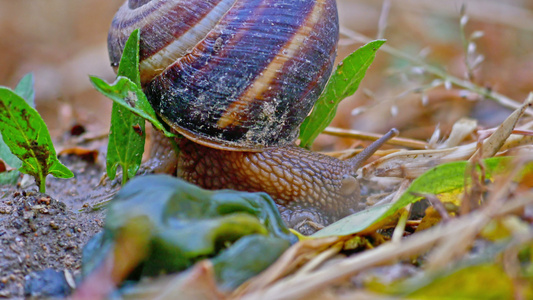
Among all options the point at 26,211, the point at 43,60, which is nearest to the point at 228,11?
the point at 26,211

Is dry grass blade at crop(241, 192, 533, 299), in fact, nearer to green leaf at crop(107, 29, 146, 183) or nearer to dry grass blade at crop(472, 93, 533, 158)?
dry grass blade at crop(472, 93, 533, 158)

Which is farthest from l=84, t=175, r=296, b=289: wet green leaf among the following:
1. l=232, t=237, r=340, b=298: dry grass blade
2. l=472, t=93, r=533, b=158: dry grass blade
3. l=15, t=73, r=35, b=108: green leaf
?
l=15, t=73, r=35, b=108: green leaf

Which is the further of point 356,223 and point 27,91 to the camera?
point 27,91

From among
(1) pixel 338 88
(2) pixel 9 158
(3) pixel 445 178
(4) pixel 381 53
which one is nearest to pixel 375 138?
(1) pixel 338 88

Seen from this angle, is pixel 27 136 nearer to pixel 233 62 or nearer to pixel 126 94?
pixel 126 94

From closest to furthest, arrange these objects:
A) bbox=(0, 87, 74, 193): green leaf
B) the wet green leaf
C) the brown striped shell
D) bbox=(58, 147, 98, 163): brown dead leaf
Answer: the wet green leaf
bbox=(0, 87, 74, 193): green leaf
the brown striped shell
bbox=(58, 147, 98, 163): brown dead leaf

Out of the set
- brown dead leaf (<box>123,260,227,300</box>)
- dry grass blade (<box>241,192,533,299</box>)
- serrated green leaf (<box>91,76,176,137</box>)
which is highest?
serrated green leaf (<box>91,76,176,137</box>)
